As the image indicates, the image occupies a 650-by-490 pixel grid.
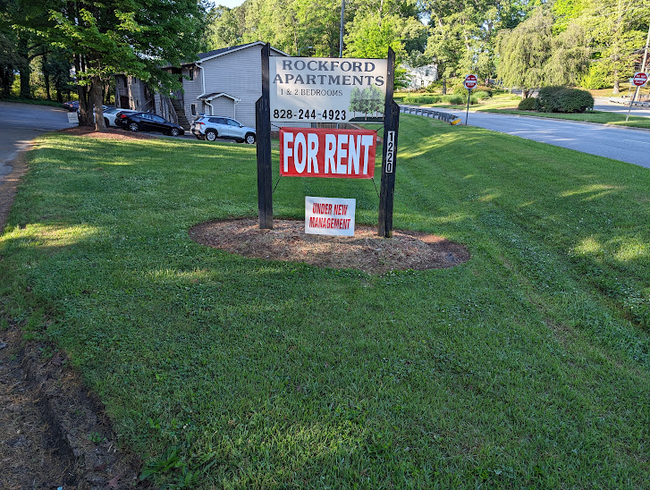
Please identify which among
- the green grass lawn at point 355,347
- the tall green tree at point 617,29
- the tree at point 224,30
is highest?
the tree at point 224,30

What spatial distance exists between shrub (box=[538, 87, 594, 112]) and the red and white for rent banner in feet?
121

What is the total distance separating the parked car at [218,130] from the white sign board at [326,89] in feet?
61.2

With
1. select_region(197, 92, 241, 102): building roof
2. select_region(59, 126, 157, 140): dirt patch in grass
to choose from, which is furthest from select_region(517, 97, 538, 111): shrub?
select_region(59, 126, 157, 140): dirt patch in grass

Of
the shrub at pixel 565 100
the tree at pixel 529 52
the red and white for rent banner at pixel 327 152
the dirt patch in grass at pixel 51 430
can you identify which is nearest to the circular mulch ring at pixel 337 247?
the red and white for rent banner at pixel 327 152

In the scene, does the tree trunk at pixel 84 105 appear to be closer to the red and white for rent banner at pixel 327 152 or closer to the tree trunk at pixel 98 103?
the tree trunk at pixel 98 103

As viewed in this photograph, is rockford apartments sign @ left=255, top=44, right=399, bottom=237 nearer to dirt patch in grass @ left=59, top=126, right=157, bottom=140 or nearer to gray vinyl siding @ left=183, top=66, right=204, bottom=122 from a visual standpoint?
dirt patch in grass @ left=59, top=126, right=157, bottom=140

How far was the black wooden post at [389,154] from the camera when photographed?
21.8 ft

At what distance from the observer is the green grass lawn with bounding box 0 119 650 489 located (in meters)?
2.95

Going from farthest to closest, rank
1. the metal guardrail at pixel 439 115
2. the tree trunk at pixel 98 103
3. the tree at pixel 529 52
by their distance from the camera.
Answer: the tree at pixel 529 52 < the metal guardrail at pixel 439 115 < the tree trunk at pixel 98 103

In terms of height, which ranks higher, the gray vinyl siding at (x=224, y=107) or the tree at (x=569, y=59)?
the tree at (x=569, y=59)

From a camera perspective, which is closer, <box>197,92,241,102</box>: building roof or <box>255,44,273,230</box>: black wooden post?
<box>255,44,273,230</box>: black wooden post

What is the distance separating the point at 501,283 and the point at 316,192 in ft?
19.9

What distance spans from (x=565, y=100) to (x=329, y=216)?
37796 mm

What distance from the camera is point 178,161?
49.3ft
